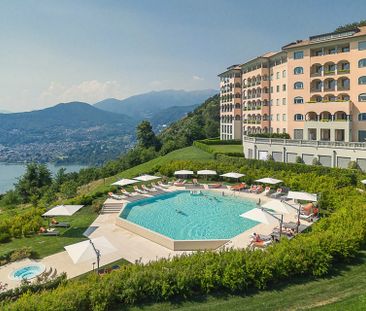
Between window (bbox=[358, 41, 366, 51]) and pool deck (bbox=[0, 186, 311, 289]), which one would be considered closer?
pool deck (bbox=[0, 186, 311, 289])

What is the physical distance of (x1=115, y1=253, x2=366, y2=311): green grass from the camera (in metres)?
10.0

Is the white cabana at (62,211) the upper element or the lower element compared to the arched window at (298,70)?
lower

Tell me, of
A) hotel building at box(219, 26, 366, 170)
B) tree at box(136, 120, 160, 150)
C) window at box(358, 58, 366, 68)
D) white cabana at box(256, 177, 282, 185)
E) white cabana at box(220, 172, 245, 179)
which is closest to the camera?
white cabana at box(256, 177, 282, 185)

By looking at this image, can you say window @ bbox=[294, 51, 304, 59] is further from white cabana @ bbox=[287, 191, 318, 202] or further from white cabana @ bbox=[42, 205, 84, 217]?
white cabana @ bbox=[42, 205, 84, 217]

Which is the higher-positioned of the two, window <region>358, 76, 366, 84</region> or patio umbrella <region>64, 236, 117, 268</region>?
window <region>358, 76, 366, 84</region>

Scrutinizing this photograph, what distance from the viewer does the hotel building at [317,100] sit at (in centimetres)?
3859

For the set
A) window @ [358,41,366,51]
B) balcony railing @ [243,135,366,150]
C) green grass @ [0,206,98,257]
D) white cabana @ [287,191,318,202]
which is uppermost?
window @ [358,41,366,51]

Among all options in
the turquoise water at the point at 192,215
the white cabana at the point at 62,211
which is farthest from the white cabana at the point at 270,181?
the white cabana at the point at 62,211

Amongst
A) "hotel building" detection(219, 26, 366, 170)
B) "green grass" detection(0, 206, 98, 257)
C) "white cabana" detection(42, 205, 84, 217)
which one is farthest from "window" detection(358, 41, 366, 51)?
"white cabana" detection(42, 205, 84, 217)

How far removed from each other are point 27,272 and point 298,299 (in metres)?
12.6

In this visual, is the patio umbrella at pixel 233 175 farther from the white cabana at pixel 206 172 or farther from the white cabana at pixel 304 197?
the white cabana at pixel 304 197

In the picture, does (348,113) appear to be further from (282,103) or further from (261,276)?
(261,276)

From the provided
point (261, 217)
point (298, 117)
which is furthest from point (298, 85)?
point (261, 217)

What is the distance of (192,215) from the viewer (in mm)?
25344
